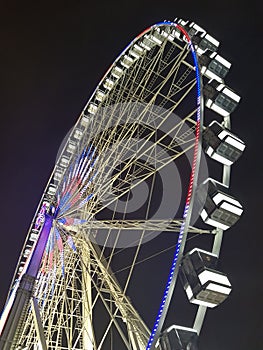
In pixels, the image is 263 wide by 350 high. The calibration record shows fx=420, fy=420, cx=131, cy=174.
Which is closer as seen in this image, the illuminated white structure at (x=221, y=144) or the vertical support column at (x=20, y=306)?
the illuminated white structure at (x=221, y=144)

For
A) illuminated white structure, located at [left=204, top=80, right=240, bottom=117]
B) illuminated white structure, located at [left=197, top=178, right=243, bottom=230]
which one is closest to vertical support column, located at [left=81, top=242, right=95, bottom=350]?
illuminated white structure, located at [left=197, top=178, right=243, bottom=230]

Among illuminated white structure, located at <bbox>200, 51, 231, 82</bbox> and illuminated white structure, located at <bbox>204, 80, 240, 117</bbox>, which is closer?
illuminated white structure, located at <bbox>204, 80, 240, 117</bbox>

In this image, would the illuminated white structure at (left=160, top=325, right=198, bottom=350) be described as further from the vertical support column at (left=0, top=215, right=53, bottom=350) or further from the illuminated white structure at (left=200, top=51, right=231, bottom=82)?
the illuminated white structure at (left=200, top=51, right=231, bottom=82)

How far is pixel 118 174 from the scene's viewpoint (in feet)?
30.2

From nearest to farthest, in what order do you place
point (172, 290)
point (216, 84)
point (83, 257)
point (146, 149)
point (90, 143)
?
point (172, 290), point (216, 84), point (83, 257), point (146, 149), point (90, 143)

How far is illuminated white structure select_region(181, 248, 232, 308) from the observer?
17.7ft

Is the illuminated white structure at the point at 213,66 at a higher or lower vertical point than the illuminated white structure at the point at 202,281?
higher

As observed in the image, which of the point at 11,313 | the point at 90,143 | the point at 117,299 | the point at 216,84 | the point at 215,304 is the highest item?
the point at 216,84

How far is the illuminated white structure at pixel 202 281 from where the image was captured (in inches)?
212

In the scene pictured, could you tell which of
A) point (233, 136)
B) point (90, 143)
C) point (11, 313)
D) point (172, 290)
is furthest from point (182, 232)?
point (90, 143)

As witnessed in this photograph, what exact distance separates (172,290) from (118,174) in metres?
4.50

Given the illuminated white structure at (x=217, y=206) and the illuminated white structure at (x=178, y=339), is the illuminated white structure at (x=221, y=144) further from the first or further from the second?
the illuminated white structure at (x=178, y=339)

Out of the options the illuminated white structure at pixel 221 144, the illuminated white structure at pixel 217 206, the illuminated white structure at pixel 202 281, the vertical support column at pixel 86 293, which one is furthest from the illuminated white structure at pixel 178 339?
the vertical support column at pixel 86 293

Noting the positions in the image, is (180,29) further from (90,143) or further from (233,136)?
(90,143)
